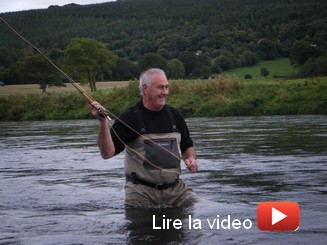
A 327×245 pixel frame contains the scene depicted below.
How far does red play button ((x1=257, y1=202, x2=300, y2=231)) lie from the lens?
25.4ft

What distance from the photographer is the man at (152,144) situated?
8.74 metres

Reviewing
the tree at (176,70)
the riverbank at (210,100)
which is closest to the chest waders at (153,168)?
the riverbank at (210,100)

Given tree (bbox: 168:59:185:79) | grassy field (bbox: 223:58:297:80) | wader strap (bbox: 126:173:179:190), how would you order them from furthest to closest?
1. tree (bbox: 168:59:185:79)
2. grassy field (bbox: 223:58:297:80)
3. wader strap (bbox: 126:173:179:190)

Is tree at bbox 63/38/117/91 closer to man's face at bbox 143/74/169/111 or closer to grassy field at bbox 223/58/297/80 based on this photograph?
grassy field at bbox 223/58/297/80

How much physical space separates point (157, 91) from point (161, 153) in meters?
0.69

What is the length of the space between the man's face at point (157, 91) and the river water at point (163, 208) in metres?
1.25

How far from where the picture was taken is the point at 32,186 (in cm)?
1317

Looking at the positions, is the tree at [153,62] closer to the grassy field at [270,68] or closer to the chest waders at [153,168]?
the grassy field at [270,68]

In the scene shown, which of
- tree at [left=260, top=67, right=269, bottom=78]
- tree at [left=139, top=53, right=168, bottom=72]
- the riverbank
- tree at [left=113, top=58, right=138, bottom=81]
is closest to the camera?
the riverbank

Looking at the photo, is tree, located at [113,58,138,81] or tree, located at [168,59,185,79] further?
tree, located at [113,58,138,81]

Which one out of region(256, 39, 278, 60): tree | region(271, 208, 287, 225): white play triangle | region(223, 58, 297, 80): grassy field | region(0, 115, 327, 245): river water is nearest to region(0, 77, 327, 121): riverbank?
region(0, 115, 327, 245): river water

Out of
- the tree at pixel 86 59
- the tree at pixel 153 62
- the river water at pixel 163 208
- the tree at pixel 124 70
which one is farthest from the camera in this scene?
the tree at pixel 124 70

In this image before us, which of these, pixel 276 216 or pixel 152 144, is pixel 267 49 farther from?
pixel 276 216

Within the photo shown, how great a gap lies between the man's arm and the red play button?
94 centimetres
